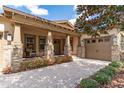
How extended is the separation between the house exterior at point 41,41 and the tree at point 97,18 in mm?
3791

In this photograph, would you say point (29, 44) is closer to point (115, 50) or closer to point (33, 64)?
point (33, 64)

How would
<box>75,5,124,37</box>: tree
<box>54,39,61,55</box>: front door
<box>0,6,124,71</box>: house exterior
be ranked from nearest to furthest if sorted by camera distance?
<box>75,5,124,37</box>: tree
<box>0,6,124,71</box>: house exterior
<box>54,39,61,55</box>: front door

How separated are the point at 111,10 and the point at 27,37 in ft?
27.7

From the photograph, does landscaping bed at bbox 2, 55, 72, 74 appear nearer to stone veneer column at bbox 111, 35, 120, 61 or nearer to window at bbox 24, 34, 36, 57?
window at bbox 24, 34, 36, 57

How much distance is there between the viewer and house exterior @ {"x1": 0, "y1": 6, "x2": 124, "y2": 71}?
9250mm

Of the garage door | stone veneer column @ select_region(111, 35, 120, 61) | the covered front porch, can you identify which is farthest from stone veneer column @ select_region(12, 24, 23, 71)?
the garage door

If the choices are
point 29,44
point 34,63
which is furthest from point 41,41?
point 34,63

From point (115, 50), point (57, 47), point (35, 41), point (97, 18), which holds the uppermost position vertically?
point (97, 18)

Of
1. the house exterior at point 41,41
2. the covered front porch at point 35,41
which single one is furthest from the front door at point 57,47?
the covered front porch at point 35,41

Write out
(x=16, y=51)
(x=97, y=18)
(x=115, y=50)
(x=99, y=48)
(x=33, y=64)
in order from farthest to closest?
1. (x=99, y=48)
2. (x=115, y=50)
3. (x=33, y=64)
4. (x=16, y=51)
5. (x=97, y=18)

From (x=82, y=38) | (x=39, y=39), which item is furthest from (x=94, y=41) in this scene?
(x=39, y=39)

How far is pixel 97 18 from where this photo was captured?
7.31 metres

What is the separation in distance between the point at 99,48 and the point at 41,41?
222 inches
